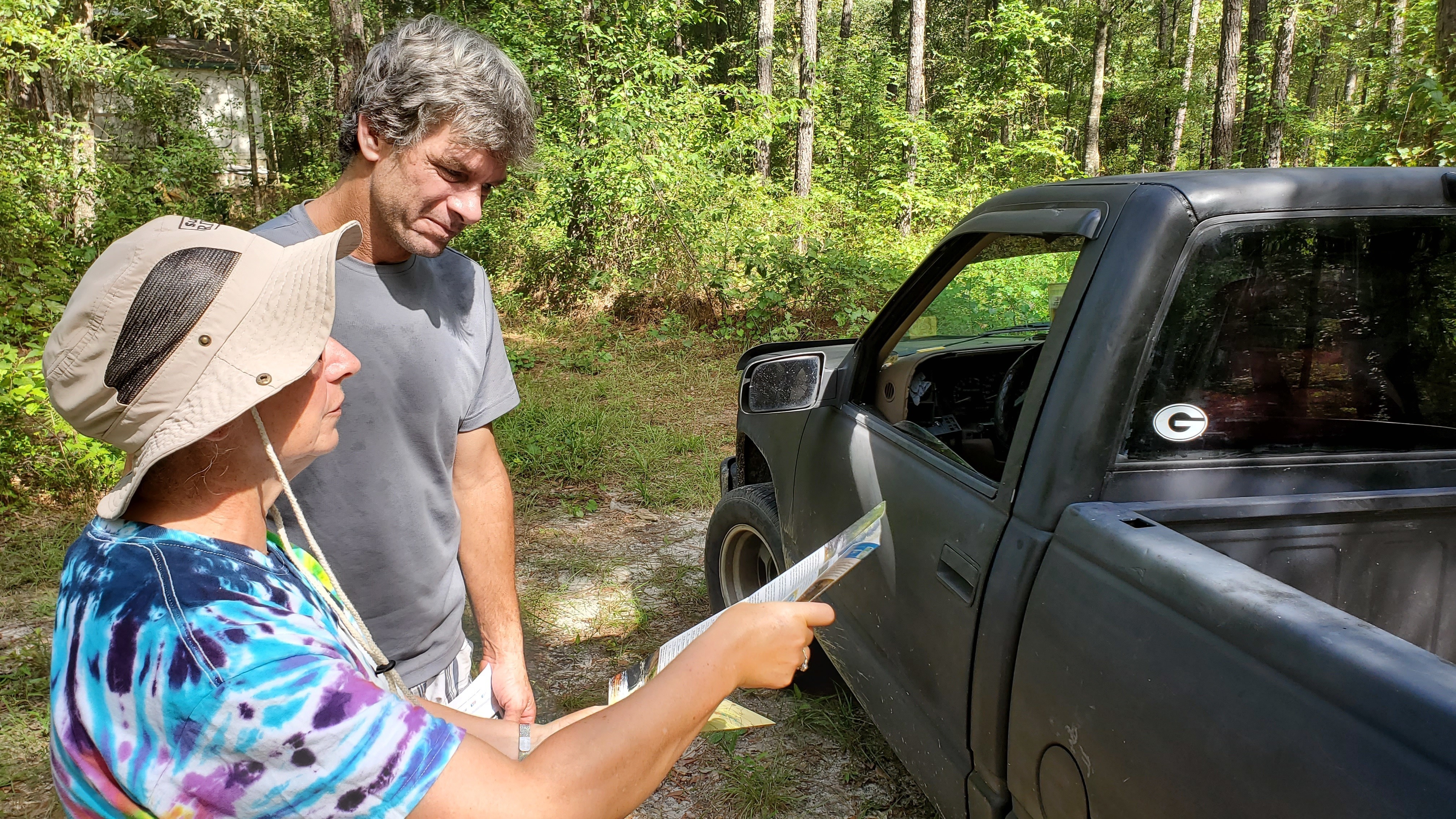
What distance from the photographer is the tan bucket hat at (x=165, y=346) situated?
986 mm

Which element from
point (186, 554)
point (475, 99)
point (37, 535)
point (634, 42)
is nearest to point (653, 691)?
point (186, 554)

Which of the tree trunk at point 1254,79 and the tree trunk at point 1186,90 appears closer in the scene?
the tree trunk at point 1254,79

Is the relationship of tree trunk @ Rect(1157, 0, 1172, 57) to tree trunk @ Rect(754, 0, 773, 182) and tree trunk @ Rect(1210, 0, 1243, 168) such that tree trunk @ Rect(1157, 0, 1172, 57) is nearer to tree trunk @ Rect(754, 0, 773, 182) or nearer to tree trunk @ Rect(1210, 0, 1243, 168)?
tree trunk @ Rect(1210, 0, 1243, 168)

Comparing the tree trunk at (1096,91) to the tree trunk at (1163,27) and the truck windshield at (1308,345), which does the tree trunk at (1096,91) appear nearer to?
the tree trunk at (1163,27)

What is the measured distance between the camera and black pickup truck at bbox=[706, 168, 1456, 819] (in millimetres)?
1337

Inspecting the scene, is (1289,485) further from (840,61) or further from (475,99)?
(840,61)

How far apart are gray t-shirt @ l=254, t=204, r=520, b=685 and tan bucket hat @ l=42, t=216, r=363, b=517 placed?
2.63ft

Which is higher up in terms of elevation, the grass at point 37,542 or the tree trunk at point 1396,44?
the tree trunk at point 1396,44

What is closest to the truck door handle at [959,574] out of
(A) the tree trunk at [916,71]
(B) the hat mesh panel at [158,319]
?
(B) the hat mesh panel at [158,319]

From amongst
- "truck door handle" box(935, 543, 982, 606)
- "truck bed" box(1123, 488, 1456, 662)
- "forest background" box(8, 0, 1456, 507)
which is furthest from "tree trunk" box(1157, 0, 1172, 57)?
"truck door handle" box(935, 543, 982, 606)

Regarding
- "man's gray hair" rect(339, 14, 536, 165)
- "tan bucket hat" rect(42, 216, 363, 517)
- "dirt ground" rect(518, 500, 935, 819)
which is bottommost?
"dirt ground" rect(518, 500, 935, 819)

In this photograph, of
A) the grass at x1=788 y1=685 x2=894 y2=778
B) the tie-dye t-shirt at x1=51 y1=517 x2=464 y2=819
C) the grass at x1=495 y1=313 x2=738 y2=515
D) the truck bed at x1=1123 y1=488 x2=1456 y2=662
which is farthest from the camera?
the grass at x1=495 y1=313 x2=738 y2=515

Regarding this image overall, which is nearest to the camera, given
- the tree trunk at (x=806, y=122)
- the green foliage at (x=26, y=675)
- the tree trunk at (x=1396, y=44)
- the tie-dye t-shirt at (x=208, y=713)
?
the tie-dye t-shirt at (x=208, y=713)

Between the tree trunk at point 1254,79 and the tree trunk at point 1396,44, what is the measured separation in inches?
95.1
